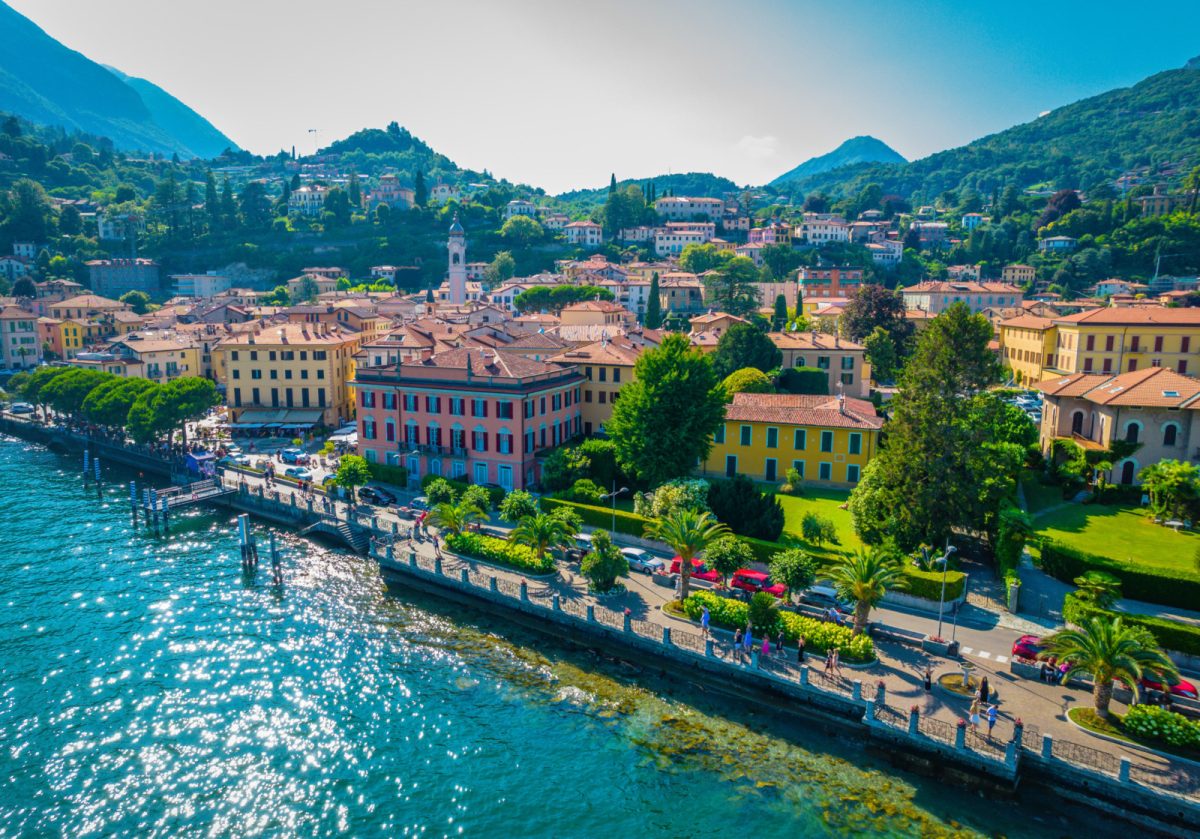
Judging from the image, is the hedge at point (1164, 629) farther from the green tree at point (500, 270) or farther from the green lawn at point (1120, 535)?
the green tree at point (500, 270)

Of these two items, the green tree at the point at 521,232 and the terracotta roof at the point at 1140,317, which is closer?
the terracotta roof at the point at 1140,317

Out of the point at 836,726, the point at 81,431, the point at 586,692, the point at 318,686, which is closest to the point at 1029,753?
the point at 836,726

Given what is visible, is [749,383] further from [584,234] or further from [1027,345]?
[584,234]

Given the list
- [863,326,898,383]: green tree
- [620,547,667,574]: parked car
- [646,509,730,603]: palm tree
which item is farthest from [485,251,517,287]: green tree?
[646,509,730,603]: palm tree

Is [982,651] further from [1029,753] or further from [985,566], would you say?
[985,566]

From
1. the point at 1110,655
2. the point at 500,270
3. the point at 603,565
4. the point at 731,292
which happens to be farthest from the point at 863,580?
the point at 500,270

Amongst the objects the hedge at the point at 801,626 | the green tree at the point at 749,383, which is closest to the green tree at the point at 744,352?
the green tree at the point at 749,383
